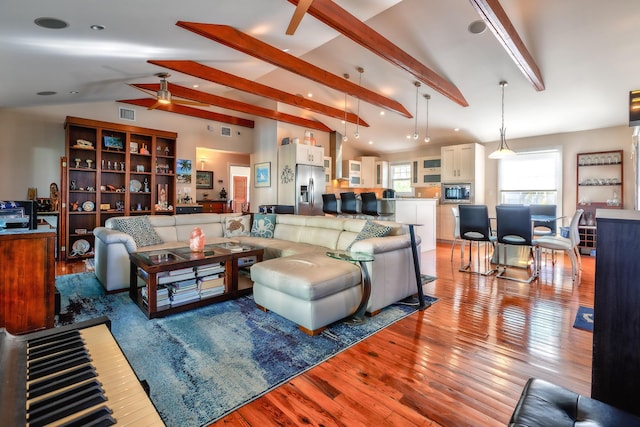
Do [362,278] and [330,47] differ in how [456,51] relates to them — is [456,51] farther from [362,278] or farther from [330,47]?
[362,278]

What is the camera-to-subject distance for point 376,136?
27.5 ft

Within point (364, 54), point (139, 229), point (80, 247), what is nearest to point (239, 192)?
point (80, 247)

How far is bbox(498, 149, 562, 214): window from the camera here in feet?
21.0

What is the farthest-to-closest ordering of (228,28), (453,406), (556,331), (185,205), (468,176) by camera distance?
(468,176) → (185,205) → (228,28) → (556,331) → (453,406)

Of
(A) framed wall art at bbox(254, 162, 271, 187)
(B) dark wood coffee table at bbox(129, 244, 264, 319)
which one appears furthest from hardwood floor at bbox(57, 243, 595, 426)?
(A) framed wall art at bbox(254, 162, 271, 187)

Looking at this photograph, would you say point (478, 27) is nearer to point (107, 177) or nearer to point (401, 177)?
point (401, 177)

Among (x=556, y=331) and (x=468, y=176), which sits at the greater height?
(x=468, y=176)

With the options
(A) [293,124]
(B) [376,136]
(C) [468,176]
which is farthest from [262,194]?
(C) [468,176]

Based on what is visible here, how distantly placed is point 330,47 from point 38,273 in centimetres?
488

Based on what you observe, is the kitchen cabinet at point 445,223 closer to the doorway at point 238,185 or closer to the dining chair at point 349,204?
the dining chair at point 349,204

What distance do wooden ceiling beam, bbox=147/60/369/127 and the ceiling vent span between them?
2630mm

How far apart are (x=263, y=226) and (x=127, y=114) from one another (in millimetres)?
3827

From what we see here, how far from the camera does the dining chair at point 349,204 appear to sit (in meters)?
6.24

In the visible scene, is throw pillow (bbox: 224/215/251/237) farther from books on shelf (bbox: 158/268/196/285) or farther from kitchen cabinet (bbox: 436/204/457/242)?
kitchen cabinet (bbox: 436/204/457/242)
